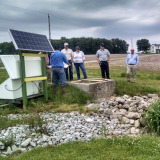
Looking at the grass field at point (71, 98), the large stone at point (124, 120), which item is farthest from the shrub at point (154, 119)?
the grass field at point (71, 98)

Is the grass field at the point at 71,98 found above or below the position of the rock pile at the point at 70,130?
above

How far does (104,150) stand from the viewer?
3932 mm

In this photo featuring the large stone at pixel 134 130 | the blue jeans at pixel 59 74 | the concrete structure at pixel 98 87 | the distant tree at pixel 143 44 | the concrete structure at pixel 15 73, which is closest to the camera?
the large stone at pixel 134 130

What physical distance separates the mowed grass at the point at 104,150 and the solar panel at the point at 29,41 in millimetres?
3429

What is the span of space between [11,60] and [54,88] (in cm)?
244

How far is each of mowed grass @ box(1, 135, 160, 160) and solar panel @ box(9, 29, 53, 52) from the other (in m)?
3.43

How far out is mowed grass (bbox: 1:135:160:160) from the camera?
144 inches

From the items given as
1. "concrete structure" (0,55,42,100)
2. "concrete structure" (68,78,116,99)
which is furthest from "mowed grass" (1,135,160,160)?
"concrete structure" (68,78,116,99)

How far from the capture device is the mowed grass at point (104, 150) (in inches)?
144

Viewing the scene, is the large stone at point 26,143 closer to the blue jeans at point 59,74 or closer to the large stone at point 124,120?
the large stone at point 124,120

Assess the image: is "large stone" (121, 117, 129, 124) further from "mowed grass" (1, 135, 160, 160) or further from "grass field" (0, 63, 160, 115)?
"mowed grass" (1, 135, 160, 160)

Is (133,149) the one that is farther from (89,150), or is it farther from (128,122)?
(128,122)

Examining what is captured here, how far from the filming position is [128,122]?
239 inches

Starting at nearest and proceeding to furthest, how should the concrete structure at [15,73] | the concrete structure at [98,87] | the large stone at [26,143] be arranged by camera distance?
the large stone at [26,143], the concrete structure at [15,73], the concrete structure at [98,87]
